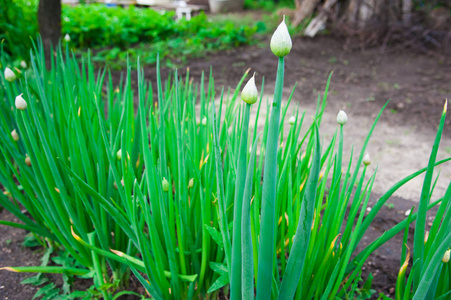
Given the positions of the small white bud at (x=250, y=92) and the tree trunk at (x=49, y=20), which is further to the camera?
the tree trunk at (x=49, y=20)

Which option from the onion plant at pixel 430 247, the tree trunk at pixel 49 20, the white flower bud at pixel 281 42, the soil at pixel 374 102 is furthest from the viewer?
the tree trunk at pixel 49 20

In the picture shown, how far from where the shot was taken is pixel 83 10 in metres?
5.41

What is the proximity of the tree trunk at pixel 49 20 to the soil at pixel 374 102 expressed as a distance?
2.95ft

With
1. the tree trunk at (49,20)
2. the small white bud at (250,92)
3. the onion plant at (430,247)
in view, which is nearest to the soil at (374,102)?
the onion plant at (430,247)

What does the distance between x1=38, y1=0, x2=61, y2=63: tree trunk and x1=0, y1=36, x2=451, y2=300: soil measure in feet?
2.95

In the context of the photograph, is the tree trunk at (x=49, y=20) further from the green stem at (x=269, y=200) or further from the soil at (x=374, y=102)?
the green stem at (x=269, y=200)

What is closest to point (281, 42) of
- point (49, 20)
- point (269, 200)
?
point (269, 200)

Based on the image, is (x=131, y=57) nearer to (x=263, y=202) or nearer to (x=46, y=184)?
(x=46, y=184)

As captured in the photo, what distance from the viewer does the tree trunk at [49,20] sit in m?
2.58

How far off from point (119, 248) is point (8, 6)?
2.61 metres

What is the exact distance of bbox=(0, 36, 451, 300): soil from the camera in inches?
57.1

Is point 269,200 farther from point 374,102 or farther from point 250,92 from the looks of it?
point 374,102

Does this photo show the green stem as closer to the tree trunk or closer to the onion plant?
the onion plant

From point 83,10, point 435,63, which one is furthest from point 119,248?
point 83,10
